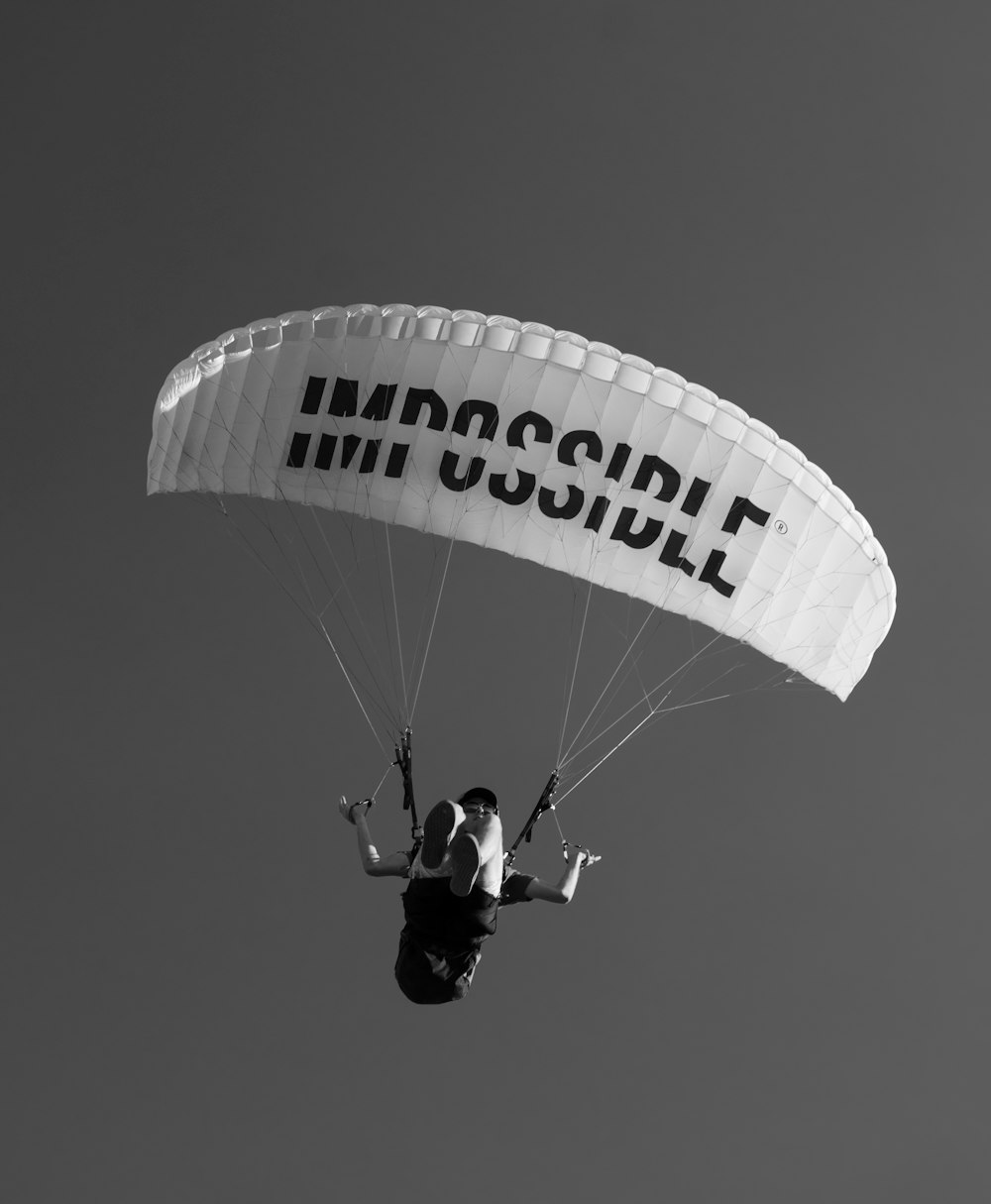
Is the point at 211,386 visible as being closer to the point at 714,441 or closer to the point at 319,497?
the point at 319,497

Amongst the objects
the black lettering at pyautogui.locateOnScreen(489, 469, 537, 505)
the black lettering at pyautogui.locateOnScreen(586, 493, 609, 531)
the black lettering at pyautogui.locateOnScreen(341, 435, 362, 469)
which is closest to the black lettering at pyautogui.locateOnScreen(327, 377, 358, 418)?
the black lettering at pyautogui.locateOnScreen(341, 435, 362, 469)

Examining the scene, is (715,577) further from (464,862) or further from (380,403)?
(464,862)

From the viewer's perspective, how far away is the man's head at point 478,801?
11789 millimetres

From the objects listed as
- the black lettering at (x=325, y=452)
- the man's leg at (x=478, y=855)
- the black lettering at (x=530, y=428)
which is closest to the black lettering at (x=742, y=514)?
the black lettering at (x=530, y=428)

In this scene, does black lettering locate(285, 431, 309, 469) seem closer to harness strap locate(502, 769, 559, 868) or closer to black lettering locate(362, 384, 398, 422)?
black lettering locate(362, 384, 398, 422)

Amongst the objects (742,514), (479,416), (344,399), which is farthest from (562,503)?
(344,399)

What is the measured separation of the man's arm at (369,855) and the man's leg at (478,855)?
2.34ft

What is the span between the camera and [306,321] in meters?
12.9

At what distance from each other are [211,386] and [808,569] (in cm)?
476

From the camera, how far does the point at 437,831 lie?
10844 mm

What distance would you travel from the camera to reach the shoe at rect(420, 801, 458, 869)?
1081cm

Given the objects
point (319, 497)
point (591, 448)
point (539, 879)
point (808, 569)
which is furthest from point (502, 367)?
point (539, 879)

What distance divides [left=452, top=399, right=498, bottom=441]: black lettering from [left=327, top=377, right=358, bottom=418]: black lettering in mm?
774

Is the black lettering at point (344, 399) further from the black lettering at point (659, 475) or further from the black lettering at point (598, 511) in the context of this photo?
the black lettering at point (659, 475)
